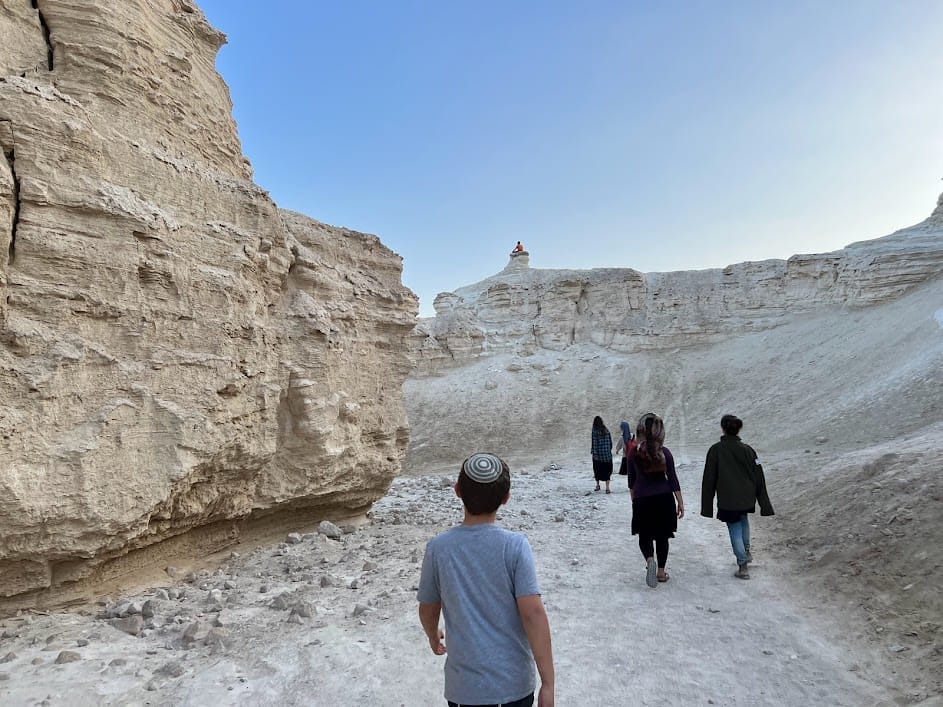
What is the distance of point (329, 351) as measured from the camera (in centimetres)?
802

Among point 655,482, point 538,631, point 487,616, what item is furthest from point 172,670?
point 655,482

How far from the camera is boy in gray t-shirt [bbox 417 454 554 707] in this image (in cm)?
222

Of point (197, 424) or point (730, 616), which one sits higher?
point (197, 424)

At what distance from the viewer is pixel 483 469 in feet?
7.75

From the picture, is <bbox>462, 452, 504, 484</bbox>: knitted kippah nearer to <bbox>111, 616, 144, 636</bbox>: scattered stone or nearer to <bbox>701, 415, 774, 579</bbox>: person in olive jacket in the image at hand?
<bbox>111, 616, 144, 636</bbox>: scattered stone

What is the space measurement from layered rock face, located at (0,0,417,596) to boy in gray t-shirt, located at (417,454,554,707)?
398 cm

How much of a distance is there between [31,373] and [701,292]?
31.8 metres

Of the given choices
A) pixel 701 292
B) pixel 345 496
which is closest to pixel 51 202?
pixel 345 496

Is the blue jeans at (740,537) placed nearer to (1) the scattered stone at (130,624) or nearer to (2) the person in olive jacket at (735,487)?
(2) the person in olive jacket at (735,487)

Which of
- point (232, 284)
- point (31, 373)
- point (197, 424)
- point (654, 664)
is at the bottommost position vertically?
point (654, 664)

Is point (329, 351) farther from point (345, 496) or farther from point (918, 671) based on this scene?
point (918, 671)

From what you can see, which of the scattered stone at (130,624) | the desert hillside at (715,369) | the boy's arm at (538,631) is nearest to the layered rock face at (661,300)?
the desert hillside at (715,369)

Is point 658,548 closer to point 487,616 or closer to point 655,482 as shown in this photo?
point 655,482

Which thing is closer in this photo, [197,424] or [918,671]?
[918,671]
